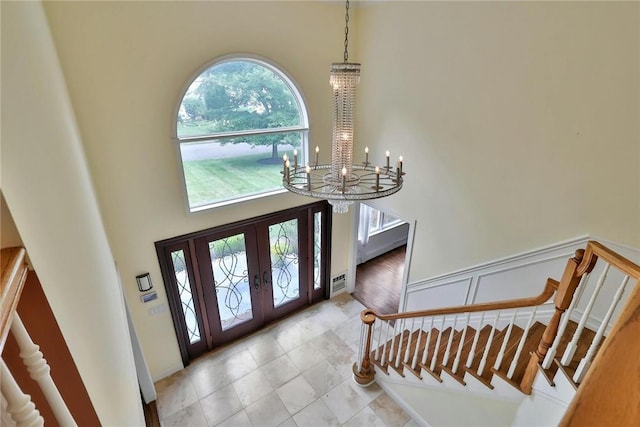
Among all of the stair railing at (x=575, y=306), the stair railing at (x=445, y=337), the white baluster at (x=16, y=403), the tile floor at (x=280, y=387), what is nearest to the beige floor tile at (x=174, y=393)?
the tile floor at (x=280, y=387)

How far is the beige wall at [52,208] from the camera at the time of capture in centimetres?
107

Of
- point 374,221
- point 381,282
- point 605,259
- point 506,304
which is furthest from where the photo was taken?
point 374,221

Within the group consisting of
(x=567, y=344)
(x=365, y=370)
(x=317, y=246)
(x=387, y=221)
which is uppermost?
(x=567, y=344)

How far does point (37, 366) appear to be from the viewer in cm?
94

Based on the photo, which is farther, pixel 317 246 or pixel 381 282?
pixel 381 282

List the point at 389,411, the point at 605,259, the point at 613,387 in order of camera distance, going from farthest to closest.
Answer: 1. the point at 389,411
2. the point at 605,259
3. the point at 613,387

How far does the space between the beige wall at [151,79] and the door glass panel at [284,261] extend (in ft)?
2.41

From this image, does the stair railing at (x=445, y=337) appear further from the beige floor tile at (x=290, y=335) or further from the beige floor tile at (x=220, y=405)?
the beige floor tile at (x=220, y=405)

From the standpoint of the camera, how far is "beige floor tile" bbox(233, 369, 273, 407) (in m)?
4.02

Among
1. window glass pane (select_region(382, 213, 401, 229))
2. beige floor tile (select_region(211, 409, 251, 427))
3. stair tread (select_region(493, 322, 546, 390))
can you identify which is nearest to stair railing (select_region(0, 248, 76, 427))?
stair tread (select_region(493, 322, 546, 390))

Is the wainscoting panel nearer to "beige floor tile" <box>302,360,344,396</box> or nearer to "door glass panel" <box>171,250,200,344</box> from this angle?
"beige floor tile" <box>302,360,344,396</box>

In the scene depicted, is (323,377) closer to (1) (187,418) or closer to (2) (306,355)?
(2) (306,355)

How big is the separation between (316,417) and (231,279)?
7.14ft

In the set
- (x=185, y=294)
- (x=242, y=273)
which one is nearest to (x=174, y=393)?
(x=185, y=294)
